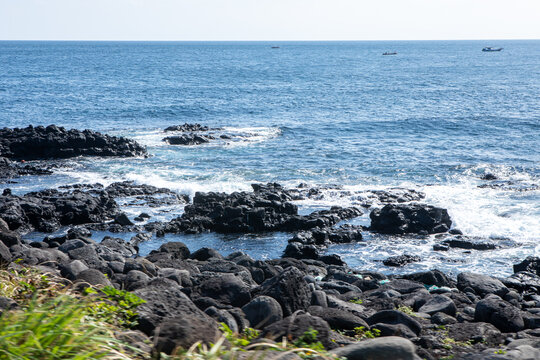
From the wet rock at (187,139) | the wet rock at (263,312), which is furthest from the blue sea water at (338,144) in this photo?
the wet rock at (263,312)

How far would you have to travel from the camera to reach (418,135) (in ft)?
152

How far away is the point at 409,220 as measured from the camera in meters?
23.8

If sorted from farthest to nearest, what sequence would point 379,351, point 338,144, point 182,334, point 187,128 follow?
point 187,128
point 338,144
point 379,351
point 182,334

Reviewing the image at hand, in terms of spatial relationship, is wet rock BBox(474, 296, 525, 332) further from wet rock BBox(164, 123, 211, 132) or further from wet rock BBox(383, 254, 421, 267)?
wet rock BBox(164, 123, 211, 132)

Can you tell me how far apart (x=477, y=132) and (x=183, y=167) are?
25446 millimetres

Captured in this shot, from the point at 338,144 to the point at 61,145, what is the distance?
19394mm

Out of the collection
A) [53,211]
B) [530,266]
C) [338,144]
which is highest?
[338,144]

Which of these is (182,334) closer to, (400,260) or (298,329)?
(298,329)

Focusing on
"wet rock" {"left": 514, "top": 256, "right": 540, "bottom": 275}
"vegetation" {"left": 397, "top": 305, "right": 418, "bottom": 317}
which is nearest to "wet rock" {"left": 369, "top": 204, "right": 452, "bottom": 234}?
"wet rock" {"left": 514, "top": 256, "right": 540, "bottom": 275}

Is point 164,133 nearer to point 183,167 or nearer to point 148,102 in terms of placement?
point 183,167

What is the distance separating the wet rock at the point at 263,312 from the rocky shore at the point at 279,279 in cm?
2

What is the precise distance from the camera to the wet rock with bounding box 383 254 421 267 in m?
19.7

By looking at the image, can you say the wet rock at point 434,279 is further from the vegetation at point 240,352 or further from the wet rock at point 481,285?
the vegetation at point 240,352

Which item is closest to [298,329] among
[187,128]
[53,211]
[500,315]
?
Answer: [500,315]
